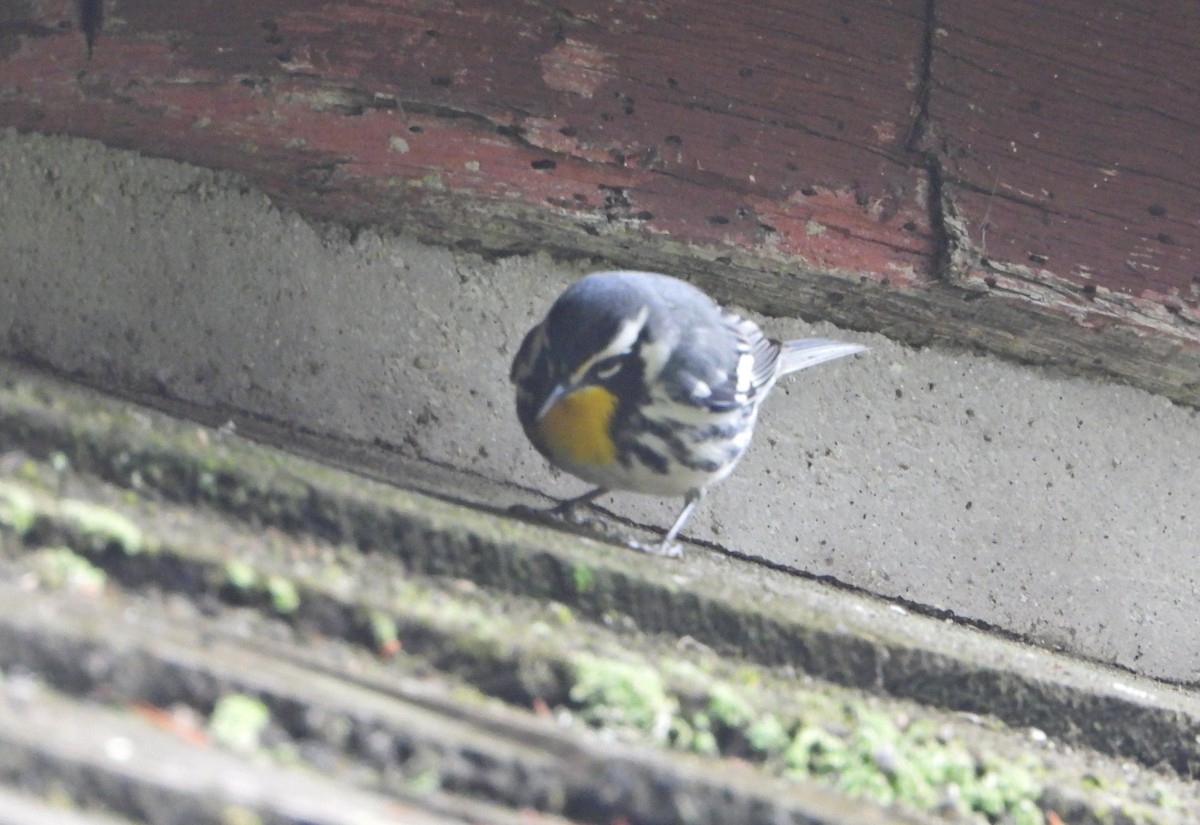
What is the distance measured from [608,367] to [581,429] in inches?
6.2

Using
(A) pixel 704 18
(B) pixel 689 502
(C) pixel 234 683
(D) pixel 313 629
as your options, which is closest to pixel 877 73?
(A) pixel 704 18

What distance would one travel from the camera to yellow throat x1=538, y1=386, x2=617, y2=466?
3402 mm

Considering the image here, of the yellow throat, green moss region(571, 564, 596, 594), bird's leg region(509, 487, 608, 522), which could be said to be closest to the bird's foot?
bird's leg region(509, 487, 608, 522)

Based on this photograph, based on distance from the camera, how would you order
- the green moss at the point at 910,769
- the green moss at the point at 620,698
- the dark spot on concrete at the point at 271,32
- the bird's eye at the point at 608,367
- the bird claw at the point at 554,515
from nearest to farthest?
the green moss at the point at 620,698, the green moss at the point at 910,769, the bird claw at the point at 554,515, the dark spot on concrete at the point at 271,32, the bird's eye at the point at 608,367

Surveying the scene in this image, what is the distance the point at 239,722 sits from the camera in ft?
5.17

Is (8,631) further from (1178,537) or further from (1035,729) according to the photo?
(1178,537)

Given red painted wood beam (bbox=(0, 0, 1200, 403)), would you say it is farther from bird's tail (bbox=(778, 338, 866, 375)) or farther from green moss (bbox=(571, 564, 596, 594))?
green moss (bbox=(571, 564, 596, 594))

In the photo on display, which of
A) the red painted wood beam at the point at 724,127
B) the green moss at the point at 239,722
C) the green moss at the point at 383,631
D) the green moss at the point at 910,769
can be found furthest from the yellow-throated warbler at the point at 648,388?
the green moss at the point at 239,722

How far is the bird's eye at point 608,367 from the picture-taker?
11.0 feet

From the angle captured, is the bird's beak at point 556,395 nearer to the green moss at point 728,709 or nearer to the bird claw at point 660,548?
the bird claw at point 660,548

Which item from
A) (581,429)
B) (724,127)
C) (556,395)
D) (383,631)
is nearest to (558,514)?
(581,429)

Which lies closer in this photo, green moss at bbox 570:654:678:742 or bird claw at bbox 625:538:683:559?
green moss at bbox 570:654:678:742

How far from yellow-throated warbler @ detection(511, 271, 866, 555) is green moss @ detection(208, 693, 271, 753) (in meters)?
1.70

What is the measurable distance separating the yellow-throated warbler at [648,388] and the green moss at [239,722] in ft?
5.59
